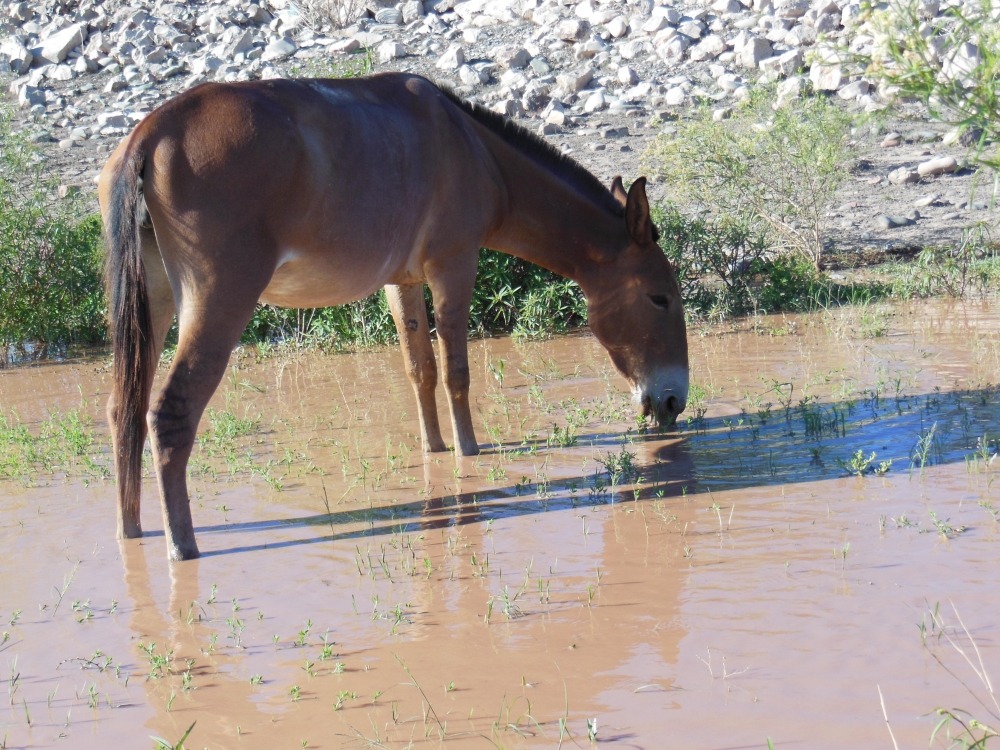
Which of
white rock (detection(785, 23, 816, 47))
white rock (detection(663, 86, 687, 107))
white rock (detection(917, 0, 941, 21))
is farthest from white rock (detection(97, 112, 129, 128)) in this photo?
white rock (detection(917, 0, 941, 21))

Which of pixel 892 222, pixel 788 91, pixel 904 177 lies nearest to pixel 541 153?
pixel 892 222

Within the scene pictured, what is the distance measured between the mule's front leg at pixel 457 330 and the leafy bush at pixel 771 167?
4.89 meters

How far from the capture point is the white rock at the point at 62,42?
18.1 meters

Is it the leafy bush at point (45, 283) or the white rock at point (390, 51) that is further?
the white rock at point (390, 51)

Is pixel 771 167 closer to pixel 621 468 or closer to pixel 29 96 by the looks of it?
pixel 621 468

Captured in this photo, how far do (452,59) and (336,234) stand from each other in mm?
12349

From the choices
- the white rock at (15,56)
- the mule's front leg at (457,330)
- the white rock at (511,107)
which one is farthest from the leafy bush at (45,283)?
the white rock at (15,56)

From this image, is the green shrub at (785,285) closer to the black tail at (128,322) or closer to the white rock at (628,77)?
the black tail at (128,322)

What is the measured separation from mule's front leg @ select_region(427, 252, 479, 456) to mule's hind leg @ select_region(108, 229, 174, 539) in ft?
5.01

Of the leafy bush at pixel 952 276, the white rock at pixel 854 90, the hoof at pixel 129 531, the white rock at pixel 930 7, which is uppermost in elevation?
the white rock at pixel 930 7

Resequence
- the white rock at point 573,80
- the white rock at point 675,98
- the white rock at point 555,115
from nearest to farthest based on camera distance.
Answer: the white rock at point 555,115 → the white rock at point 675,98 → the white rock at point 573,80

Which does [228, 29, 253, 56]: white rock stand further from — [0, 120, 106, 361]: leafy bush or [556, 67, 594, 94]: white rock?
[0, 120, 106, 361]: leafy bush

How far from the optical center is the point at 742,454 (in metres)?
5.66

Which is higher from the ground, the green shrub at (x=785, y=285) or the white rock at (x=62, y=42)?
the white rock at (x=62, y=42)
